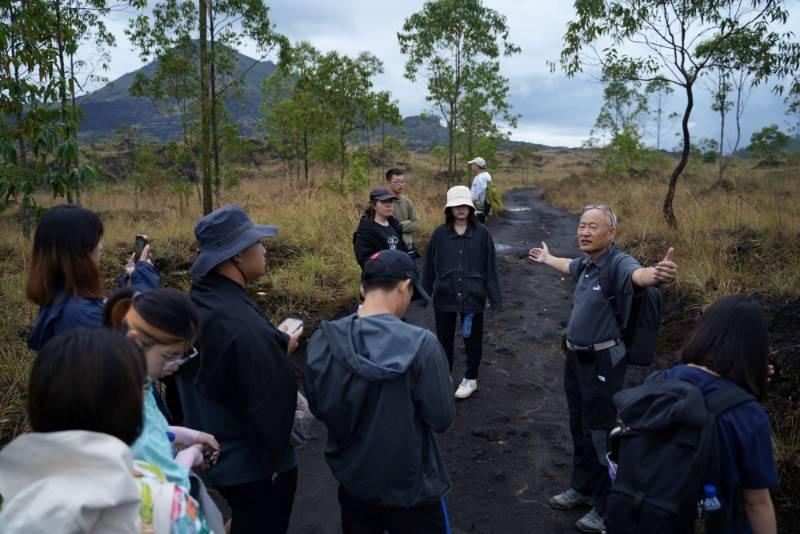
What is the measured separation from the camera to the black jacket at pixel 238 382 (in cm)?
199

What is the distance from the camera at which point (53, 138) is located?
10.4 feet

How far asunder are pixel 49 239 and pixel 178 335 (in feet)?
2.90

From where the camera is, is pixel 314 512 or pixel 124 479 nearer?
pixel 124 479

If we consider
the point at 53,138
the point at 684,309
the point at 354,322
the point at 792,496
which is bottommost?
the point at 792,496

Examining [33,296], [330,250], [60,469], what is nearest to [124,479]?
[60,469]

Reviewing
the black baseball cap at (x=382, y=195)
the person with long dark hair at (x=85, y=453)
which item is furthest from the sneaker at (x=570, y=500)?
the black baseball cap at (x=382, y=195)

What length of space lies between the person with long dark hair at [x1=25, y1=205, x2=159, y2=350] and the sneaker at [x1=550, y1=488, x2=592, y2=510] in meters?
2.76

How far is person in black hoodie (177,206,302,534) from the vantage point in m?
1.99

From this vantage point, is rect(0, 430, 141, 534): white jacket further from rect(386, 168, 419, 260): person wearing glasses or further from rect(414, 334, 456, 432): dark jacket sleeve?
rect(386, 168, 419, 260): person wearing glasses

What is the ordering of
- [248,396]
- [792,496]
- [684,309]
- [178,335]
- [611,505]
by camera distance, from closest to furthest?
[178,335]
[611,505]
[248,396]
[792,496]
[684,309]

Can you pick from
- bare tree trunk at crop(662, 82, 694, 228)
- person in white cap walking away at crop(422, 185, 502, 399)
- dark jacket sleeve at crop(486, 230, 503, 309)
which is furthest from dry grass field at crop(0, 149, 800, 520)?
dark jacket sleeve at crop(486, 230, 503, 309)

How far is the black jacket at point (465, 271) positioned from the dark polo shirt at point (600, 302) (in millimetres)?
1430

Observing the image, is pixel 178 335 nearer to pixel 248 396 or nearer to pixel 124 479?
pixel 248 396

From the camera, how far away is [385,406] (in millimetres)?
1869
